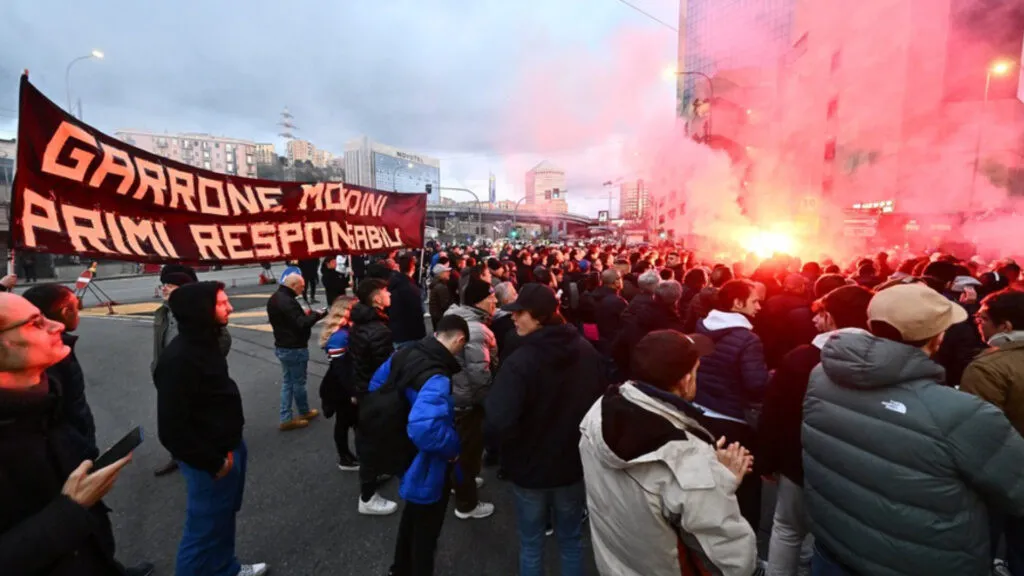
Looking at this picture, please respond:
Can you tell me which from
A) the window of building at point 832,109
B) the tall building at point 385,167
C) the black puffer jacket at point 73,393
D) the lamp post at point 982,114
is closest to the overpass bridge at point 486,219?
the tall building at point 385,167

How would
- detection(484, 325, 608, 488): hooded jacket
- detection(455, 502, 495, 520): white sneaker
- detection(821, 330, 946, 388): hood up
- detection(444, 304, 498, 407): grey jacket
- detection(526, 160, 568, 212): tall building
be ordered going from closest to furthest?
detection(821, 330, 946, 388): hood up < detection(484, 325, 608, 488): hooded jacket < detection(444, 304, 498, 407): grey jacket < detection(455, 502, 495, 520): white sneaker < detection(526, 160, 568, 212): tall building

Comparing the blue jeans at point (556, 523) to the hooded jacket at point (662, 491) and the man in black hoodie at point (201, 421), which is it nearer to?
the hooded jacket at point (662, 491)

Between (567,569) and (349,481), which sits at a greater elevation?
(567,569)

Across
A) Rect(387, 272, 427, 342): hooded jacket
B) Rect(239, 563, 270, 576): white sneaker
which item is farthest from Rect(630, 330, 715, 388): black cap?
Rect(387, 272, 427, 342): hooded jacket

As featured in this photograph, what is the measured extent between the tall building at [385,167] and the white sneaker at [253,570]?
130m

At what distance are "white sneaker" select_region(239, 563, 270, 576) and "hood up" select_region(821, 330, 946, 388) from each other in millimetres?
3735

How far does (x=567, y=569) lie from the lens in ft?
8.49

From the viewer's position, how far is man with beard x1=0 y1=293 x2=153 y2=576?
140 centimetres

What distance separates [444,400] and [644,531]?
1280 mm

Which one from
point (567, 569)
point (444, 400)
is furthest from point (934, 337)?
point (444, 400)

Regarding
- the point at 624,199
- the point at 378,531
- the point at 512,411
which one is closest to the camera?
the point at 512,411

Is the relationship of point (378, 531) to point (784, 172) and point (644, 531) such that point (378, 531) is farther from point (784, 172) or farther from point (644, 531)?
point (784, 172)

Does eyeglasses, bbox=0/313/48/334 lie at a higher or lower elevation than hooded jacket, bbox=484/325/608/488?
higher

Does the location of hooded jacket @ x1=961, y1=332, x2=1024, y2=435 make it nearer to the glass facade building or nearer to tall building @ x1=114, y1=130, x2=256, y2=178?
the glass facade building
